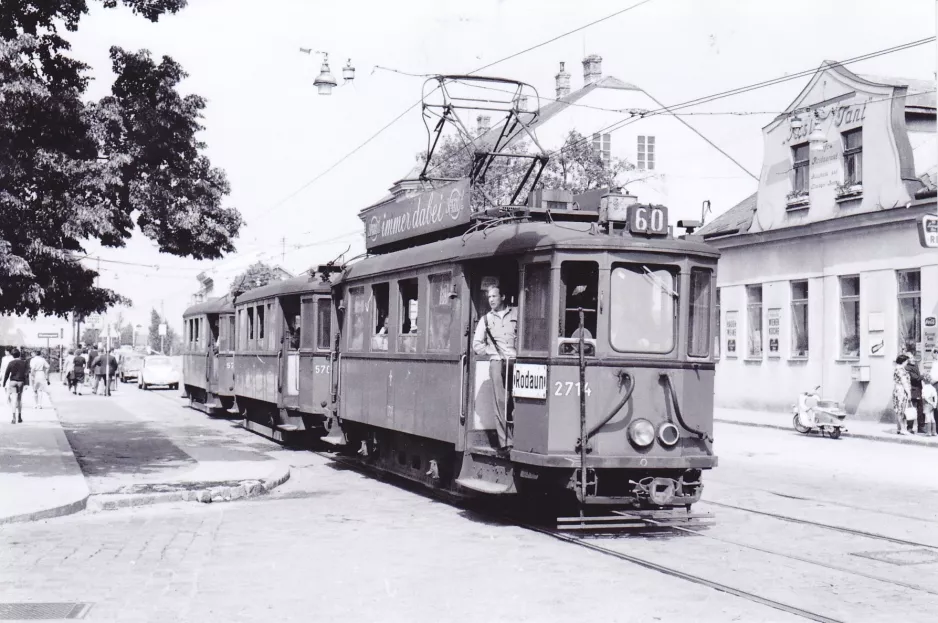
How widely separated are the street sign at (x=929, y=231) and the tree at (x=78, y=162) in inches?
524

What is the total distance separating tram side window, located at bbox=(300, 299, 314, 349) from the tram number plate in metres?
9.49

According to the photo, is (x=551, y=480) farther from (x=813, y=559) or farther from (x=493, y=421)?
(x=813, y=559)

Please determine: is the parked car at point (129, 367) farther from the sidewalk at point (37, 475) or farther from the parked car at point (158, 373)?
the sidewalk at point (37, 475)

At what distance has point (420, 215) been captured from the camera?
522 inches

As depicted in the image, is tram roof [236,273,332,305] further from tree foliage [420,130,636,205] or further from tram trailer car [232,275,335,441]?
tree foliage [420,130,636,205]

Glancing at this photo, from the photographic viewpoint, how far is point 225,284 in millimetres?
92062

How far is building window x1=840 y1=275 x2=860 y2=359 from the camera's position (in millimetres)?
26922

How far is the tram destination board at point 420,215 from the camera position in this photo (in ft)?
39.7

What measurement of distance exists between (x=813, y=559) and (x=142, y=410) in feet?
84.5

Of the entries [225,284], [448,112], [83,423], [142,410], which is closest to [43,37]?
[448,112]

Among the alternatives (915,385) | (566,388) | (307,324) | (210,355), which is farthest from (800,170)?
(566,388)

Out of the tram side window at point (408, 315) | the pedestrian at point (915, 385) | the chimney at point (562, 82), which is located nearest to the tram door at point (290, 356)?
the tram side window at point (408, 315)

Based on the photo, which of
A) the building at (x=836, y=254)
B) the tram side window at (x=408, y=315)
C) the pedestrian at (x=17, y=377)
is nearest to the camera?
the tram side window at (x=408, y=315)

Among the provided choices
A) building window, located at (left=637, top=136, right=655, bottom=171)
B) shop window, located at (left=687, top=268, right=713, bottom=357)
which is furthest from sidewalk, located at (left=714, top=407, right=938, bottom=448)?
building window, located at (left=637, top=136, right=655, bottom=171)
